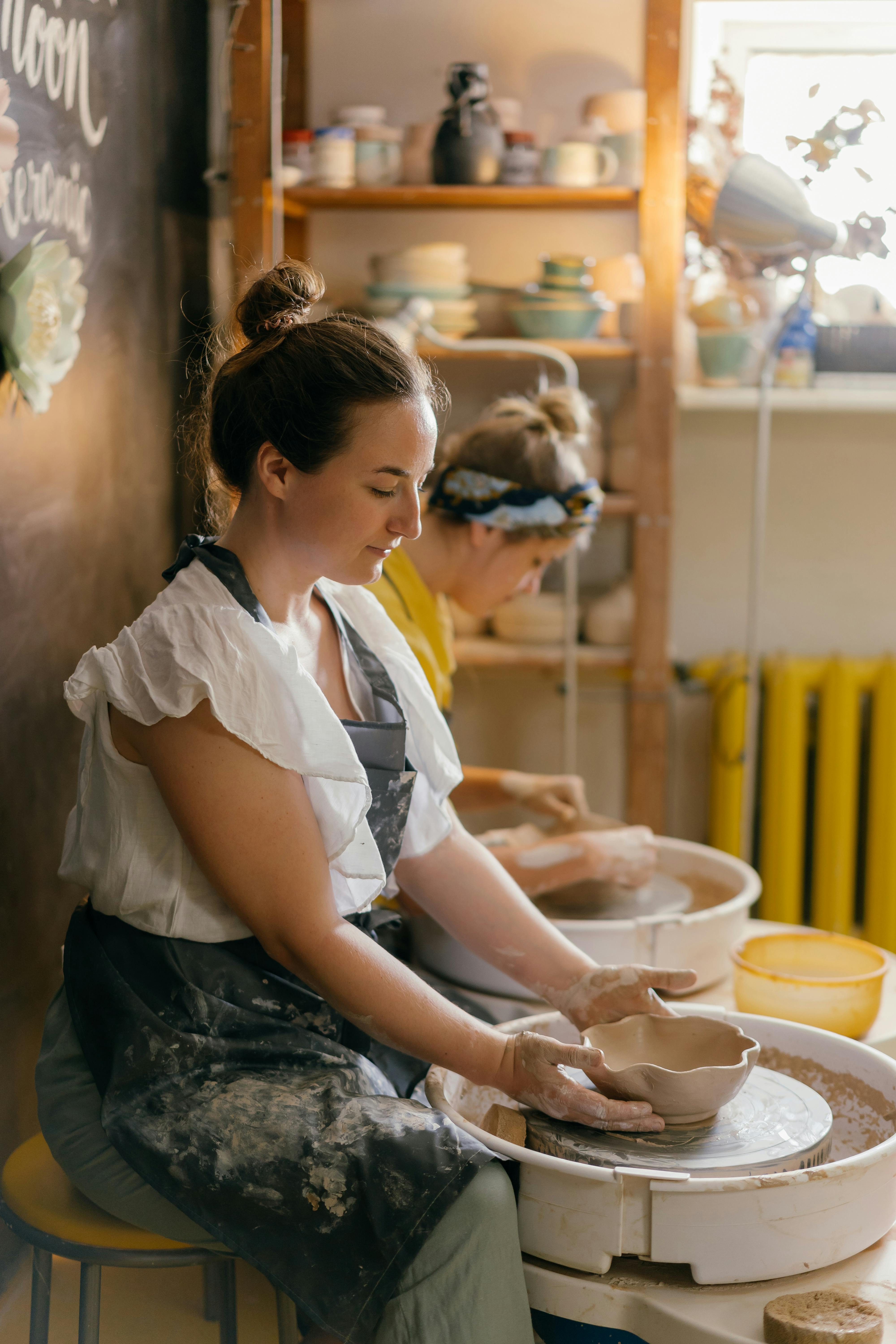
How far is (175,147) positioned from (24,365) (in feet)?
2.66

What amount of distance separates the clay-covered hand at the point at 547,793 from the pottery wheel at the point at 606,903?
0.25 m

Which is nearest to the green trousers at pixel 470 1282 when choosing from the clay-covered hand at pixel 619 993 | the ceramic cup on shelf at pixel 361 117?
the clay-covered hand at pixel 619 993

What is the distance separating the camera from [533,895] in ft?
5.22

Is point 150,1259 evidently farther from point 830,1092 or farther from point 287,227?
point 287,227

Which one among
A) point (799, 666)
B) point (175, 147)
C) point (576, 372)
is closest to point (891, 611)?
point (799, 666)

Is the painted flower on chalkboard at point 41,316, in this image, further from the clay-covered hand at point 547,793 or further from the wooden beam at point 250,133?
the clay-covered hand at point 547,793

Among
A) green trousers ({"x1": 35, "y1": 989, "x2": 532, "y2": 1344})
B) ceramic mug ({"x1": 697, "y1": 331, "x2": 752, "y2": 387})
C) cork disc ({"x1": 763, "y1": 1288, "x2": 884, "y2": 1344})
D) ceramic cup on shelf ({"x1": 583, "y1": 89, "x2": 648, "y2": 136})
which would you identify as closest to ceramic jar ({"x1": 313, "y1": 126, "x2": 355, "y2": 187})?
ceramic cup on shelf ({"x1": 583, "y1": 89, "x2": 648, "y2": 136})

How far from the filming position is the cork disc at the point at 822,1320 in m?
0.84

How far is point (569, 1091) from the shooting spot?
102 cm

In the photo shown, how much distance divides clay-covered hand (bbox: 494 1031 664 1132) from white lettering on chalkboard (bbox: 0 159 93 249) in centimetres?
98

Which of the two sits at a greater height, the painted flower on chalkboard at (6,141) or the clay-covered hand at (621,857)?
the painted flower on chalkboard at (6,141)

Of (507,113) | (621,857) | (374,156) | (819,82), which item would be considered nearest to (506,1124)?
(621,857)

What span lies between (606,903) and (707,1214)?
27.7 inches

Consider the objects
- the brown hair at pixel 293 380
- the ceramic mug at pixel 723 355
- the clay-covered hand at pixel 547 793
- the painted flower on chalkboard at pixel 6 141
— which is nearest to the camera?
the brown hair at pixel 293 380
